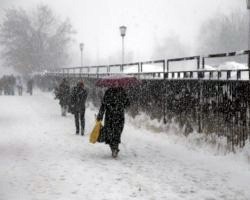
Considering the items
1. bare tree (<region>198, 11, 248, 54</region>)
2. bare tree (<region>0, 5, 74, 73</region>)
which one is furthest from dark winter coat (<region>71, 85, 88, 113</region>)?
bare tree (<region>198, 11, 248, 54</region>)

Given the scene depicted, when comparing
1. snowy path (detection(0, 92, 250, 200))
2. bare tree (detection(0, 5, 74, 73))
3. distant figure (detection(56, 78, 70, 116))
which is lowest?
snowy path (detection(0, 92, 250, 200))

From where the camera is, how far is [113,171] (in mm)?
9250

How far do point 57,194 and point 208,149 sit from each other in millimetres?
5048

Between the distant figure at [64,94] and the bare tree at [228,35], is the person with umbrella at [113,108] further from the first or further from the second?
the bare tree at [228,35]

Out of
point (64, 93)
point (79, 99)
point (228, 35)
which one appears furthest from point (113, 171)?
point (228, 35)

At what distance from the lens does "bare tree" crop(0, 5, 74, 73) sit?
64688 mm

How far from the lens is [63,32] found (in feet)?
226

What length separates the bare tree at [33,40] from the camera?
64.7m

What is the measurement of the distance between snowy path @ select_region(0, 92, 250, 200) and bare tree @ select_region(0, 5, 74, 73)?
51.4 m

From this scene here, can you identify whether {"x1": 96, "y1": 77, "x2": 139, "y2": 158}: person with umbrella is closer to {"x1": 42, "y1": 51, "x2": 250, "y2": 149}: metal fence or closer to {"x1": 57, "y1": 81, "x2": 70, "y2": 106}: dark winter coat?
{"x1": 42, "y1": 51, "x2": 250, "y2": 149}: metal fence

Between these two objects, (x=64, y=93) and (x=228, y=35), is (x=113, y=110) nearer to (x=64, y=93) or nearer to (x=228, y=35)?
(x=64, y=93)

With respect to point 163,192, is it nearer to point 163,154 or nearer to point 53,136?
point 163,154

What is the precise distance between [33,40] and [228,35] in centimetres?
2645

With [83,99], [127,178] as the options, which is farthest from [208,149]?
[83,99]
